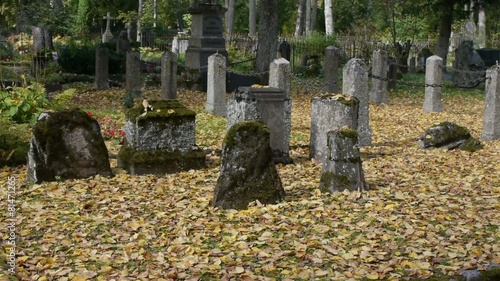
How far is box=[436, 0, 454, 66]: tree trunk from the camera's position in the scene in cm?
2742

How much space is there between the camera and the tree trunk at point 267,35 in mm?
→ 24578

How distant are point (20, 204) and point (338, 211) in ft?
11.7

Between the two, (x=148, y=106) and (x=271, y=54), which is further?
(x=271, y=54)

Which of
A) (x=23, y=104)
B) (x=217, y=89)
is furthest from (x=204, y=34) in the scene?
(x=23, y=104)

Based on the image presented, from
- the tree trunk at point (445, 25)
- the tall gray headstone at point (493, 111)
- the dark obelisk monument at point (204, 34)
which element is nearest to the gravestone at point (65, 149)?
the tall gray headstone at point (493, 111)

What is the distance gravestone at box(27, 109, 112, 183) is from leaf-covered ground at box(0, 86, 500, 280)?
0.68ft

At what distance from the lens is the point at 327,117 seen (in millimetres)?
11438

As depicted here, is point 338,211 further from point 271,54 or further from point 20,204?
point 271,54

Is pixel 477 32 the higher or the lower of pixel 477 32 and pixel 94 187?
the higher

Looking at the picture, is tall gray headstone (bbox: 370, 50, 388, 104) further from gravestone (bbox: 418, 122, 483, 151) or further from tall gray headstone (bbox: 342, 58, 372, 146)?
gravestone (bbox: 418, 122, 483, 151)

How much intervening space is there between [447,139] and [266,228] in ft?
20.3

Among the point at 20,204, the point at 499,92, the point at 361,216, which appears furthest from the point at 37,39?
the point at 361,216

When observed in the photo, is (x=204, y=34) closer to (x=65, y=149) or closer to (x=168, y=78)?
(x=168, y=78)

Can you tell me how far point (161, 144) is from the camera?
35.0ft
